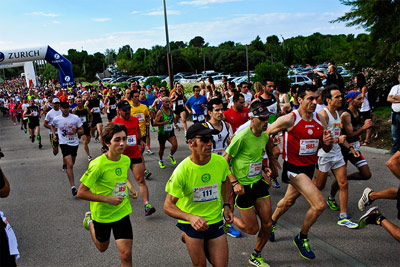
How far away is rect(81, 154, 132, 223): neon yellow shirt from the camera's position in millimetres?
3834

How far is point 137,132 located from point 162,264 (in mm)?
2796

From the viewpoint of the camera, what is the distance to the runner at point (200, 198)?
3.26 m

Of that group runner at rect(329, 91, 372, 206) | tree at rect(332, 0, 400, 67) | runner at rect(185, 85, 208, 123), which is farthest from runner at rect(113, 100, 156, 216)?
tree at rect(332, 0, 400, 67)

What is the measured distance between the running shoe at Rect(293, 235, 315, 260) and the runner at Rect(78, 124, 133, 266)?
6.35 feet

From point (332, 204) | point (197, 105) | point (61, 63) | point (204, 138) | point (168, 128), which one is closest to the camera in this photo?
point (204, 138)

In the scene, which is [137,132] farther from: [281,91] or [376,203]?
[281,91]

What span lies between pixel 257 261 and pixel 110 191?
1778mm

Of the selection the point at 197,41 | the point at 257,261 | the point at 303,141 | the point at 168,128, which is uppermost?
the point at 197,41

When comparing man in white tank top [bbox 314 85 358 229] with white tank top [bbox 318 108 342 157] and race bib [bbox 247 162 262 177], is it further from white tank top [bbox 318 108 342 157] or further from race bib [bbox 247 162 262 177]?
race bib [bbox 247 162 262 177]

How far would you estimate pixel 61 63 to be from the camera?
24000 mm

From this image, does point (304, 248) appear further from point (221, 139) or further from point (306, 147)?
point (221, 139)

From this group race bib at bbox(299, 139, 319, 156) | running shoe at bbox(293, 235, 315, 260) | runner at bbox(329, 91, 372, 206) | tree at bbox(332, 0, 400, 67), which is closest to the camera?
running shoe at bbox(293, 235, 315, 260)

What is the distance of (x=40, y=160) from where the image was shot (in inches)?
454

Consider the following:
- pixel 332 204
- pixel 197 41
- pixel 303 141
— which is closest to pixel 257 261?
pixel 303 141
